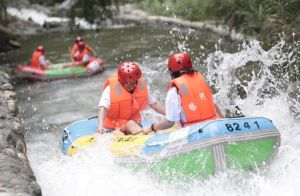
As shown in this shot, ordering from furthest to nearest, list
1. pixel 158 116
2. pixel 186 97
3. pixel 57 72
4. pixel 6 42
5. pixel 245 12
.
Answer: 1. pixel 6 42
2. pixel 57 72
3. pixel 245 12
4. pixel 158 116
5. pixel 186 97

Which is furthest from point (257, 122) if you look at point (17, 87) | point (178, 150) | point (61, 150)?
point (17, 87)

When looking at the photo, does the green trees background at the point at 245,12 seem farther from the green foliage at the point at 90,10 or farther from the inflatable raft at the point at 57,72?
the inflatable raft at the point at 57,72

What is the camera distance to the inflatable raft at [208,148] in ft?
19.8

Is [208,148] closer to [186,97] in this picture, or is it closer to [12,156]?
[186,97]

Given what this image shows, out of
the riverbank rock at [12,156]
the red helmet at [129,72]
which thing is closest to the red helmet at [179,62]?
the red helmet at [129,72]

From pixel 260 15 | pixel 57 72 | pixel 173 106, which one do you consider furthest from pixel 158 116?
pixel 57 72

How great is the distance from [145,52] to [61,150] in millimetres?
9957

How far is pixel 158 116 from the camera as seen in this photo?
9.35m

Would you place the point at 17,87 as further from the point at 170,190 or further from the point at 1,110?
the point at 170,190

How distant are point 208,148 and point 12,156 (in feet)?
7.48

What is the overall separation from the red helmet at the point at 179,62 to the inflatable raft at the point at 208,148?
893 mm

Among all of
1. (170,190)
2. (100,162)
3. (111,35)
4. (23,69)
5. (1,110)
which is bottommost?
(170,190)

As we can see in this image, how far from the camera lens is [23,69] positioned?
1645 cm

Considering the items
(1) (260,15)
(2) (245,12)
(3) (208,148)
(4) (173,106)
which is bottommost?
(3) (208,148)
